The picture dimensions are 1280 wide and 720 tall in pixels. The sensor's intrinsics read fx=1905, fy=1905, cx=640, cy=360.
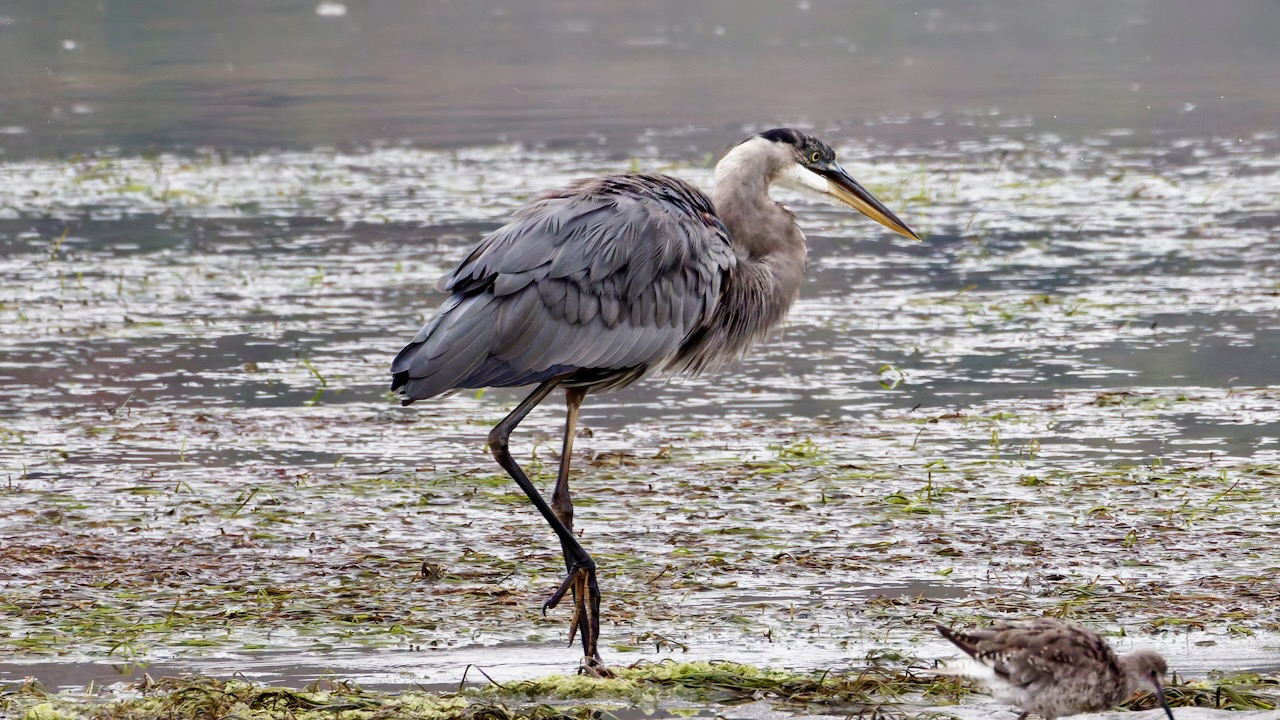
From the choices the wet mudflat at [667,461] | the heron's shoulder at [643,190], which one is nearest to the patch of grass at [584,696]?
the wet mudflat at [667,461]

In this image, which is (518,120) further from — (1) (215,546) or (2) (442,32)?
(1) (215,546)

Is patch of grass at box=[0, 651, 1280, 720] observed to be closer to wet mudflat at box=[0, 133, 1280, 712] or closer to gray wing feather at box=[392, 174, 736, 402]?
wet mudflat at box=[0, 133, 1280, 712]

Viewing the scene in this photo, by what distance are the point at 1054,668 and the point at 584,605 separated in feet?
5.42

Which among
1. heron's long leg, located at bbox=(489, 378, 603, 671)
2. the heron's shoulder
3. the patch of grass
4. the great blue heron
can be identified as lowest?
the patch of grass

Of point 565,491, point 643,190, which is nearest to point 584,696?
point 565,491

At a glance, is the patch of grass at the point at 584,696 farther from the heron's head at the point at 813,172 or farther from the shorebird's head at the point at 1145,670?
the heron's head at the point at 813,172

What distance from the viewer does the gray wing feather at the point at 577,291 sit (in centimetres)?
641

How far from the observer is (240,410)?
9.76 metres

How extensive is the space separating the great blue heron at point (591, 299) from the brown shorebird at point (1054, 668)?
135 centimetres

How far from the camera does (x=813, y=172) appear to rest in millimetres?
7688

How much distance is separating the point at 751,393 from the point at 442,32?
25.4 m

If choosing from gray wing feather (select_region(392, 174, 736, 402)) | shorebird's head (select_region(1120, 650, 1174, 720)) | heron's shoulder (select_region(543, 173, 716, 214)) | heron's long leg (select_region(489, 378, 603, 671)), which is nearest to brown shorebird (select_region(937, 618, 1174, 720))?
shorebird's head (select_region(1120, 650, 1174, 720))

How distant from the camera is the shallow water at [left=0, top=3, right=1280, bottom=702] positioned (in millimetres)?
6465

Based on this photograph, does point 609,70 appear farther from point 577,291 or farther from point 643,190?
point 577,291
